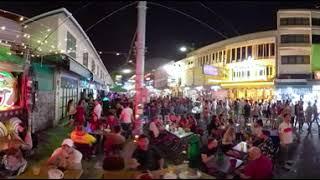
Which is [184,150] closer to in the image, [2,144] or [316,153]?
[316,153]

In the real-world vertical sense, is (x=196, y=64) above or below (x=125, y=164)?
above

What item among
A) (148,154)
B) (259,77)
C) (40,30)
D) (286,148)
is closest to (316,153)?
(286,148)

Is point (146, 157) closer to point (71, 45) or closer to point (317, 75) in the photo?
point (71, 45)

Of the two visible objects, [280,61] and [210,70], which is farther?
[210,70]

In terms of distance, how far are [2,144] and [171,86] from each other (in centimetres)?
6094

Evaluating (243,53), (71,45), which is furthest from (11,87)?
(243,53)

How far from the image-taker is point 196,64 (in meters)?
64.0

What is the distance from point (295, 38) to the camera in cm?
4206

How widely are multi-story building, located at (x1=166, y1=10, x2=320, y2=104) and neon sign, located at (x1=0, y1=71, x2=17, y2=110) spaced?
2907cm

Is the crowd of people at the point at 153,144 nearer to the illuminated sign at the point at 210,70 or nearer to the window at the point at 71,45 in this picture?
the window at the point at 71,45

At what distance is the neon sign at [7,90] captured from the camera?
47.6 feet

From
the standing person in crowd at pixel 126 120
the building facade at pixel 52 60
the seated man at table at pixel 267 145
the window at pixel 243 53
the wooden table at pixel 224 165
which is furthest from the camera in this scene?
the window at pixel 243 53

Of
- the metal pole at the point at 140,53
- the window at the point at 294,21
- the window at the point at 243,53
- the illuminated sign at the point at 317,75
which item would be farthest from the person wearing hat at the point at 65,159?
the window at the point at 243,53

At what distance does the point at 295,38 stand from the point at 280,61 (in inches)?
109
